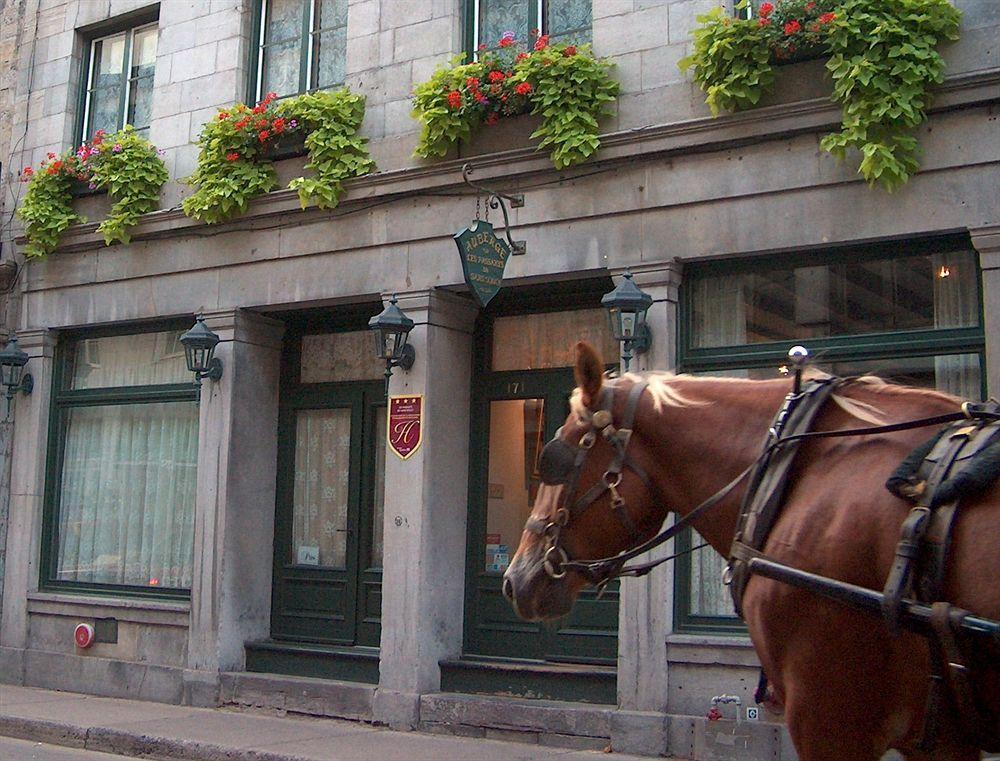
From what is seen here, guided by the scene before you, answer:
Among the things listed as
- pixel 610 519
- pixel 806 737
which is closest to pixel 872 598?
pixel 806 737

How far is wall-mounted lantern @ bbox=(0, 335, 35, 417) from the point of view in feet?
43.2

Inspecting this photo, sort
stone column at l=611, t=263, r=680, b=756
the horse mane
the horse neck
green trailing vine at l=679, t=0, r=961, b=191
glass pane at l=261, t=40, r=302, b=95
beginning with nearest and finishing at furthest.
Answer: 1. the horse mane
2. the horse neck
3. green trailing vine at l=679, t=0, r=961, b=191
4. stone column at l=611, t=263, r=680, b=756
5. glass pane at l=261, t=40, r=302, b=95

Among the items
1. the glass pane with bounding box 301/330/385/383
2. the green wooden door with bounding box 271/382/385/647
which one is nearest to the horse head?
the green wooden door with bounding box 271/382/385/647

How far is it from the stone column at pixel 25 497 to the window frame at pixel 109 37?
8.62 feet

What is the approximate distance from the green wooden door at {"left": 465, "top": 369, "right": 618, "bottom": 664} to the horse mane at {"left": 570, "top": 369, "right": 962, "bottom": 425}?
615cm

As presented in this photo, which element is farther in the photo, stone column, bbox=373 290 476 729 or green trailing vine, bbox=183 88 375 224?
green trailing vine, bbox=183 88 375 224

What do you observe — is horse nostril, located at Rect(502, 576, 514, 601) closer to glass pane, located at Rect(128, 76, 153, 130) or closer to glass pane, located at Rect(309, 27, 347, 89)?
glass pane, located at Rect(309, 27, 347, 89)

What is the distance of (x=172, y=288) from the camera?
12266 mm

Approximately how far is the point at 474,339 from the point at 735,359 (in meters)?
2.93

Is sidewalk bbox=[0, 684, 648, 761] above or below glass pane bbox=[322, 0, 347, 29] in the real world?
below

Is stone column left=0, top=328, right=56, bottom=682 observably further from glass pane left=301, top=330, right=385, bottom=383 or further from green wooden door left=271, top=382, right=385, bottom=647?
glass pane left=301, top=330, right=385, bottom=383

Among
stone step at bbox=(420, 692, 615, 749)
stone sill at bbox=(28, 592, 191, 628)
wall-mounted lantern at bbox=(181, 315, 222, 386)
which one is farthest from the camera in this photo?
stone sill at bbox=(28, 592, 191, 628)

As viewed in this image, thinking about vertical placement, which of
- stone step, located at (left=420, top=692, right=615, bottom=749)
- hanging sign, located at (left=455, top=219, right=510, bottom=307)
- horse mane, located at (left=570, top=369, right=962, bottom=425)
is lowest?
stone step, located at (left=420, top=692, right=615, bottom=749)

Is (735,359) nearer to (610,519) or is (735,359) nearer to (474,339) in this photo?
(474,339)
